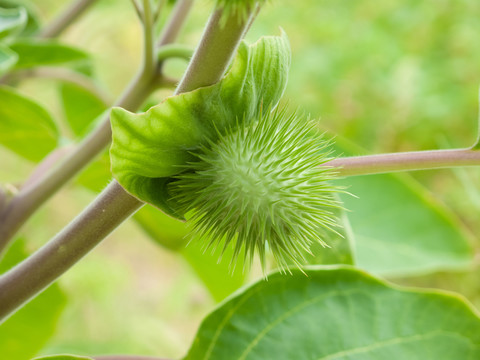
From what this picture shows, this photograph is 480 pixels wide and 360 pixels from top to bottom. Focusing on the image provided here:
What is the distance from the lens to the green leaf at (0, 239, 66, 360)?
682 millimetres

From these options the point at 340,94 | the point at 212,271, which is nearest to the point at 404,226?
the point at 212,271

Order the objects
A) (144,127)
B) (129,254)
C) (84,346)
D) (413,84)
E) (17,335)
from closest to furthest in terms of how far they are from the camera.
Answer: (144,127) < (17,335) < (84,346) < (413,84) < (129,254)

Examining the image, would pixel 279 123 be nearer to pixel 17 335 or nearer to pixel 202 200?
pixel 202 200

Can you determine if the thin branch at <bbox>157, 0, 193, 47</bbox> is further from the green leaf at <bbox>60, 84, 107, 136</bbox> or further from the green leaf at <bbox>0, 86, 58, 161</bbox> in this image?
the green leaf at <bbox>60, 84, 107, 136</bbox>

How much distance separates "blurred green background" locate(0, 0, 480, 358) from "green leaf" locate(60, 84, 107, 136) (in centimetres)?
82

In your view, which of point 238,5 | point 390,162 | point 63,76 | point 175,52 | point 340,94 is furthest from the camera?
point 340,94

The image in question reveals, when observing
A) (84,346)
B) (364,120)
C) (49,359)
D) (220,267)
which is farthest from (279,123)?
(364,120)

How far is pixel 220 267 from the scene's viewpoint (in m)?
0.73

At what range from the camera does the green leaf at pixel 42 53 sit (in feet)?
2.06


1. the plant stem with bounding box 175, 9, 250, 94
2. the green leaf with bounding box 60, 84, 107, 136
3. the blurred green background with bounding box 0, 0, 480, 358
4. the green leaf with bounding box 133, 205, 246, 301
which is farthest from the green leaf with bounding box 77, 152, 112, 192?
the blurred green background with bounding box 0, 0, 480, 358

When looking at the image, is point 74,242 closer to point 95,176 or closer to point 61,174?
point 61,174

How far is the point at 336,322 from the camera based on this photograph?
1.53 feet

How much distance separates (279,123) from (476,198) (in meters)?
0.43

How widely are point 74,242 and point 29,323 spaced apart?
40 centimetres
